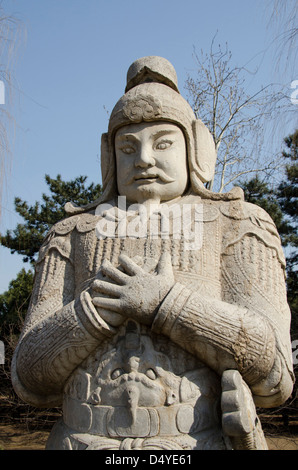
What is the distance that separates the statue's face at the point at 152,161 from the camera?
11.8 feet

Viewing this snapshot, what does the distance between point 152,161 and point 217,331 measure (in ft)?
4.54

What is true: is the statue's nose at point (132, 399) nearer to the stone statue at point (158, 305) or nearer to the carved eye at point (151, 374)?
the stone statue at point (158, 305)

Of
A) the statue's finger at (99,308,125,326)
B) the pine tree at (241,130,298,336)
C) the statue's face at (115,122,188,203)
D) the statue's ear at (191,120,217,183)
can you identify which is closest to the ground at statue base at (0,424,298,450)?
the pine tree at (241,130,298,336)

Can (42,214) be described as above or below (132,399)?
above

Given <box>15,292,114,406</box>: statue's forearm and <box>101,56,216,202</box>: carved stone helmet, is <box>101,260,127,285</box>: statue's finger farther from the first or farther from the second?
<box>101,56,216,202</box>: carved stone helmet

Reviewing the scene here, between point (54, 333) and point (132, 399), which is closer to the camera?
point (132, 399)

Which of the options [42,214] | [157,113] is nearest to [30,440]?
[42,214]

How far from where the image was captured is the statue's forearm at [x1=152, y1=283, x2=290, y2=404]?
113 inches

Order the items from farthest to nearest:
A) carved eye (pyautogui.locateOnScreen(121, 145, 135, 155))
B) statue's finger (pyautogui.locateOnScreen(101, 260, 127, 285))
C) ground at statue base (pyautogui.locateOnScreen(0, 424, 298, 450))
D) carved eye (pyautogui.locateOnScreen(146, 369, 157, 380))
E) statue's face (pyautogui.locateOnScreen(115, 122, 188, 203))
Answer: ground at statue base (pyautogui.locateOnScreen(0, 424, 298, 450)) → carved eye (pyautogui.locateOnScreen(121, 145, 135, 155)) → statue's face (pyautogui.locateOnScreen(115, 122, 188, 203)) → statue's finger (pyautogui.locateOnScreen(101, 260, 127, 285)) → carved eye (pyautogui.locateOnScreen(146, 369, 157, 380))

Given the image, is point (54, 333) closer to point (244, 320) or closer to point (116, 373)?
point (116, 373)

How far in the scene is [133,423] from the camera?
283 cm

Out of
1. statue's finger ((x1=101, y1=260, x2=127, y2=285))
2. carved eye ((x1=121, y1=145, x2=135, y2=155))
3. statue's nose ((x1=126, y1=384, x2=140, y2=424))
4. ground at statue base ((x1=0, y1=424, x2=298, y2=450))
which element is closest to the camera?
statue's nose ((x1=126, y1=384, x2=140, y2=424))

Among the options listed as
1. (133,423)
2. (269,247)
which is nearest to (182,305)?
(133,423)

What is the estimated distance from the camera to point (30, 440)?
12703 mm
